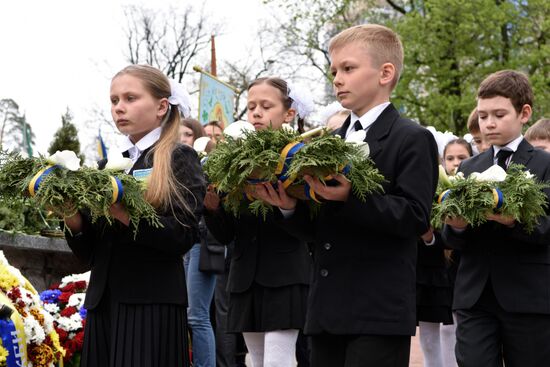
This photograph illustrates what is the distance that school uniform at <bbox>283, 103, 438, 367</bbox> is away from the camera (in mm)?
3484

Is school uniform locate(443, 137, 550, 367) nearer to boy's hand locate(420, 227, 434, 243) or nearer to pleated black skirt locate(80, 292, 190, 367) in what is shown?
boy's hand locate(420, 227, 434, 243)

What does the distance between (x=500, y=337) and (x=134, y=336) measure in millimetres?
2067

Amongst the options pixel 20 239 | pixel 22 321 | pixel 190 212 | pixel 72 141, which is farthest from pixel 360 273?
pixel 72 141

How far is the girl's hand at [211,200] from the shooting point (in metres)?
5.01

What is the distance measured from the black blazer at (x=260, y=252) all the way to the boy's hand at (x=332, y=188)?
1.78m

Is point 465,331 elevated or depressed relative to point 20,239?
depressed

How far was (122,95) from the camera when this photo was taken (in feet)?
14.4

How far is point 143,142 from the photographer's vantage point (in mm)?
4363

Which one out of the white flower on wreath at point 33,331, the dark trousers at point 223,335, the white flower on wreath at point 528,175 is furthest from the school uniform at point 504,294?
the dark trousers at point 223,335

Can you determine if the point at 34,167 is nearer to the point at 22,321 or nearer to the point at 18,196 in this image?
the point at 18,196

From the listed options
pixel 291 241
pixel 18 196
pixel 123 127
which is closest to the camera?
pixel 18 196

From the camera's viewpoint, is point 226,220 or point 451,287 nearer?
point 226,220

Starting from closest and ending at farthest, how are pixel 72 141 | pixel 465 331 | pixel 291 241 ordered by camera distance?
pixel 465 331
pixel 291 241
pixel 72 141

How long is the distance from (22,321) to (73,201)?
170cm
